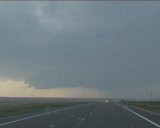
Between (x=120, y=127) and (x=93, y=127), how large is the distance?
144 cm

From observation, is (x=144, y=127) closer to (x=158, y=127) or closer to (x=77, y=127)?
(x=158, y=127)

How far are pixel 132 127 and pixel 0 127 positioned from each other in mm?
6980

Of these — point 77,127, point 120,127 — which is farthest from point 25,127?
point 120,127

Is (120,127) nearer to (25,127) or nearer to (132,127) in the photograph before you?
(132,127)

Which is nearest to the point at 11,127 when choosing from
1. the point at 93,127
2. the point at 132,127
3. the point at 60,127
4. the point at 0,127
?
the point at 0,127

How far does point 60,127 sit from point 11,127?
101 inches

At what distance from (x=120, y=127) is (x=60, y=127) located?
321 centimetres

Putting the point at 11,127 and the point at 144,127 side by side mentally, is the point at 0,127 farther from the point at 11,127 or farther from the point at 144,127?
the point at 144,127

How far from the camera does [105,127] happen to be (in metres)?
25.5

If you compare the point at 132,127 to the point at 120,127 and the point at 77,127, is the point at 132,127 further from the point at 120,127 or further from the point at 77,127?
the point at 77,127

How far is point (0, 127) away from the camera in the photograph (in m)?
25.4

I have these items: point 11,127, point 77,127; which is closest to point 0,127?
point 11,127

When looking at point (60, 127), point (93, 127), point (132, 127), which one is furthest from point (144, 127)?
point (60, 127)

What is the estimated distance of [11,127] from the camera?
2517 centimetres
